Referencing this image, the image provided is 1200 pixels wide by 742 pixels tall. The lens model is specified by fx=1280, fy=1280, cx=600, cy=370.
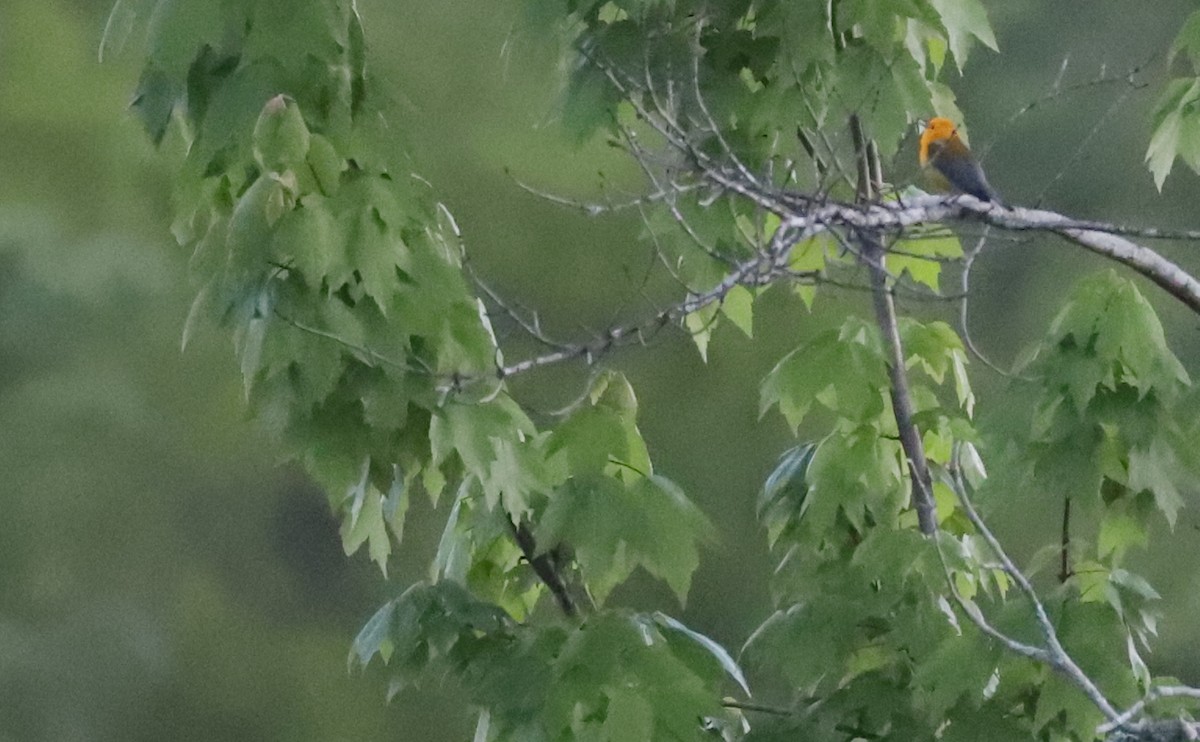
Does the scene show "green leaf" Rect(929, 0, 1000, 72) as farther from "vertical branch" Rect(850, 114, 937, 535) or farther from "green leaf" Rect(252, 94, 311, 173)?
"green leaf" Rect(252, 94, 311, 173)

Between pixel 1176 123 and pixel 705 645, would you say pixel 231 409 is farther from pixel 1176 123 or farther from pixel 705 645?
pixel 1176 123

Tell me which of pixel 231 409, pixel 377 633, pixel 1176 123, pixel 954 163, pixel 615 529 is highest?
pixel 1176 123

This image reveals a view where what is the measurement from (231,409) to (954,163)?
97cm

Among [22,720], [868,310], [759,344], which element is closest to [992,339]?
[868,310]

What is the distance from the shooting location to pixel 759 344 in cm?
181

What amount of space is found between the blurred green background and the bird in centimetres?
22

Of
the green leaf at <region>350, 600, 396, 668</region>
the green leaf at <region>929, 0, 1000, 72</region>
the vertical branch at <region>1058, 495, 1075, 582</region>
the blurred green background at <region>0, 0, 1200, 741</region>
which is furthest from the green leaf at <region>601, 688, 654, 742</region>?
the blurred green background at <region>0, 0, 1200, 741</region>

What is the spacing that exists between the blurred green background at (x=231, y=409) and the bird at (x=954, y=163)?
0.74 ft

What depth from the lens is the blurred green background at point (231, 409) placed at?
1.66m

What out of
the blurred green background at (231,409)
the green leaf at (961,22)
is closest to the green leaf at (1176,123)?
the green leaf at (961,22)

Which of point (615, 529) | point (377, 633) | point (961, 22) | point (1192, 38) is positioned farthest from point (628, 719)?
point (1192, 38)

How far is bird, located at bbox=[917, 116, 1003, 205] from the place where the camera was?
4.32 feet

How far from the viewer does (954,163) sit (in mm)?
1443

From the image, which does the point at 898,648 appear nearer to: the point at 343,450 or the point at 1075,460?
the point at 1075,460
